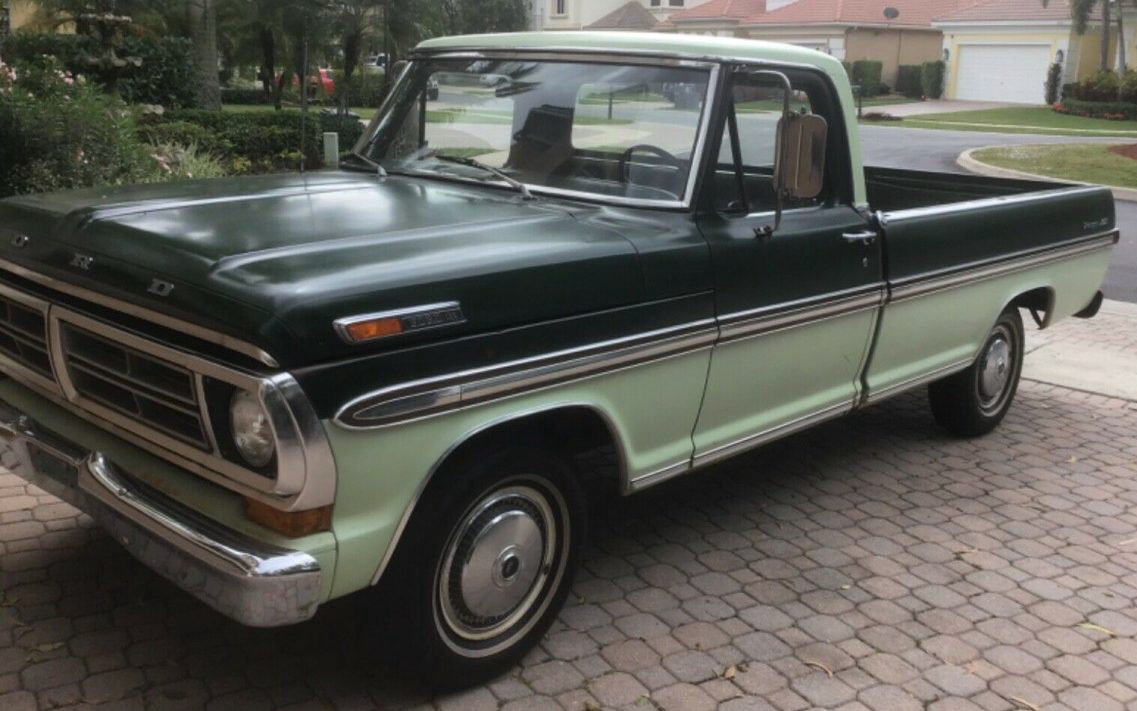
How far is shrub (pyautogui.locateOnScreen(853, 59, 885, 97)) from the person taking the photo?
161 ft

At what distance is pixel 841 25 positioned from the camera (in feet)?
163

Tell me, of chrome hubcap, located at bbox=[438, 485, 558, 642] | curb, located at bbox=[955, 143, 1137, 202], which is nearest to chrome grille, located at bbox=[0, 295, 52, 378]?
chrome hubcap, located at bbox=[438, 485, 558, 642]

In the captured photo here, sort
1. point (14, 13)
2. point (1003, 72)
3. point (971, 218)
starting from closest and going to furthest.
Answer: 1. point (971, 218)
2. point (14, 13)
3. point (1003, 72)

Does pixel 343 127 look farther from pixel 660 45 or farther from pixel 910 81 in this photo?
pixel 910 81

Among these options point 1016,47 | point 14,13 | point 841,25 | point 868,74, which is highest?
point 841,25

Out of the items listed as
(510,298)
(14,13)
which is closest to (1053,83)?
(14,13)

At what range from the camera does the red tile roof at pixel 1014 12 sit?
48500mm

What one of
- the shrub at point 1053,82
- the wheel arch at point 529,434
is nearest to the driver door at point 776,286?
the wheel arch at point 529,434

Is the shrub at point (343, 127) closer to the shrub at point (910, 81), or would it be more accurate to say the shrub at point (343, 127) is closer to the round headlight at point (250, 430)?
the round headlight at point (250, 430)

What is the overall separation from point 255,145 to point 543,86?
11.5 m

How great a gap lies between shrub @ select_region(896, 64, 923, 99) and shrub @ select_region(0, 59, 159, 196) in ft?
157

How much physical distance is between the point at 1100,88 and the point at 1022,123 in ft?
24.1

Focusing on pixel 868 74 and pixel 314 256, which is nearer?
pixel 314 256

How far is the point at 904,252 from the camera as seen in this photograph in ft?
15.7
